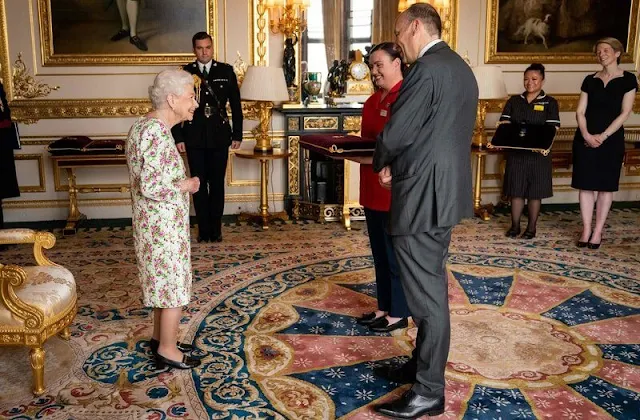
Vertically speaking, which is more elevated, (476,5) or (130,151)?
(476,5)

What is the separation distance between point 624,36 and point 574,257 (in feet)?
12.0

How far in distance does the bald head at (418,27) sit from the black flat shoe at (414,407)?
156cm

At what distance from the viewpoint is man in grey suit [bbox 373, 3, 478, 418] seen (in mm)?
2828

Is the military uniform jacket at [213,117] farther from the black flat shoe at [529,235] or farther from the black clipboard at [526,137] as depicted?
the black flat shoe at [529,235]

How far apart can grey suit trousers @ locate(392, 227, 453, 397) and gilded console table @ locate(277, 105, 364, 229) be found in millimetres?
3997

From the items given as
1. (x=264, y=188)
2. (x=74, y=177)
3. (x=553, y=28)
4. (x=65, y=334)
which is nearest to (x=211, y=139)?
(x=264, y=188)

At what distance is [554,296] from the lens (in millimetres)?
4898

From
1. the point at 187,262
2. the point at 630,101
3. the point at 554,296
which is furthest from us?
the point at 630,101

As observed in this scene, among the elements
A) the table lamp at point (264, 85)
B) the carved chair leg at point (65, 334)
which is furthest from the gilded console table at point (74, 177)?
the carved chair leg at point (65, 334)

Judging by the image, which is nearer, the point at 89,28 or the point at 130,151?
the point at 130,151

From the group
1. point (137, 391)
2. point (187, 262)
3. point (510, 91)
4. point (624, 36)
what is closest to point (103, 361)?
point (137, 391)

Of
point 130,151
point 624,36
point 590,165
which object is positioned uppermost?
point 624,36

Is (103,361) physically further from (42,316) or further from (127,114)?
(127,114)

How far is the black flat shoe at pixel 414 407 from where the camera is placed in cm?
312
